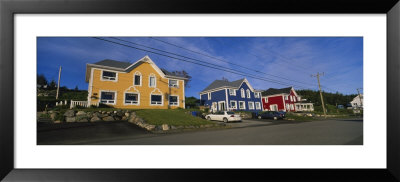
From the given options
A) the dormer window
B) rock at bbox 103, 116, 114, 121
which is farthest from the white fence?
the dormer window

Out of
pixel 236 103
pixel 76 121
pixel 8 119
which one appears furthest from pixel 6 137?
pixel 236 103

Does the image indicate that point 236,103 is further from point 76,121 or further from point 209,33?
point 76,121

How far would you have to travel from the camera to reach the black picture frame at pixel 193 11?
2486 mm

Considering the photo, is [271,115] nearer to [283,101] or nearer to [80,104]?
[283,101]

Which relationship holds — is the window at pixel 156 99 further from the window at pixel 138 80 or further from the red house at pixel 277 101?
the red house at pixel 277 101

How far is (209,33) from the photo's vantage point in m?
3.61

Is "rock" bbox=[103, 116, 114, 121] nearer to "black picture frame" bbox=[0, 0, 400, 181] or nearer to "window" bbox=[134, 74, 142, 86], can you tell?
"window" bbox=[134, 74, 142, 86]

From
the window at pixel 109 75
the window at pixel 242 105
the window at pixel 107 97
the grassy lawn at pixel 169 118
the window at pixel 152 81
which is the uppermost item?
the window at pixel 109 75

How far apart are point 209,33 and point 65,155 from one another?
419cm

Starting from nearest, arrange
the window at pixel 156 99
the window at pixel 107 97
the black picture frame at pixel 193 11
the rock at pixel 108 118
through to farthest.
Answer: the black picture frame at pixel 193 11
the rock at pixel 108 118
the window at pixel 107 97
the window at pixel 156 99

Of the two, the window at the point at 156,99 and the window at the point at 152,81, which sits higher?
the window at the point at 152,81

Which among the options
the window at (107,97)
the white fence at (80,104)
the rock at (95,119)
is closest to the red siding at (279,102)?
the window at (107,97)

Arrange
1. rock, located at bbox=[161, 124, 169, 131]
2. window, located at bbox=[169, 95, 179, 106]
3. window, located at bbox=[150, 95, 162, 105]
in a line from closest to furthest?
rock, located at bbox=[161, 124, 169, 131] → window, located at bbox=[150, 95, 162, 105] → window, located at bbox=[169, 95, 179, 106]

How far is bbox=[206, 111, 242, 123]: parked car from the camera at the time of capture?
8695mm
